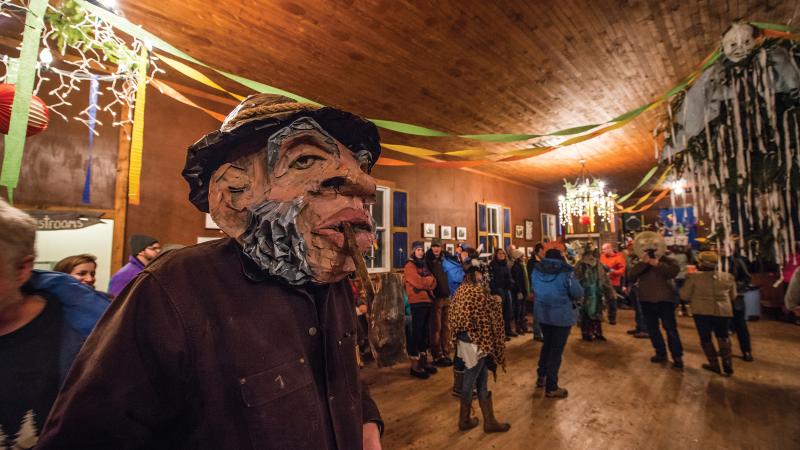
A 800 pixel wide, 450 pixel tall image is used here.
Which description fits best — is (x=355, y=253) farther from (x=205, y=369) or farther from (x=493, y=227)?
(x=493, y=227)

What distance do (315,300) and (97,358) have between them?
412 mm

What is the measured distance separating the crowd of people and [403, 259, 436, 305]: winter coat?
13mm

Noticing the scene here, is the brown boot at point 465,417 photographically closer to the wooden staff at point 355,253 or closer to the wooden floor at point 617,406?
the wooden floor at point 617,406

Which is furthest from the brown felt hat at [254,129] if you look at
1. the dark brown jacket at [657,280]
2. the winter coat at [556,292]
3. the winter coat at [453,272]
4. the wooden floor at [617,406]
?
the dark brown jacket at [657,280]

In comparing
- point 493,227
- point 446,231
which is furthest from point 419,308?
point 493,227

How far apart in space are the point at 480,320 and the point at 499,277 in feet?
10.4

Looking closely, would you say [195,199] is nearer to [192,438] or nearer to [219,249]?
[219,249]

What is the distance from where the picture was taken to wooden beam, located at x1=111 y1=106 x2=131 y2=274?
3.46 meters

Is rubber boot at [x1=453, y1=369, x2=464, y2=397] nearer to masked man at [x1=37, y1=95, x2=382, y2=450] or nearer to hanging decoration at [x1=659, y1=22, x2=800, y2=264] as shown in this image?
hanging decoration at [x1=659, y1=22, x2=800, y2=264]

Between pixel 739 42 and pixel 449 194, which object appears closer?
pixel 739 42

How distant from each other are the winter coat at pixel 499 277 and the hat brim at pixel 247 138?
5.18 meters

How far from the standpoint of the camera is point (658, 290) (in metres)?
4.18

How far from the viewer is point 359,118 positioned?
2.97 ft

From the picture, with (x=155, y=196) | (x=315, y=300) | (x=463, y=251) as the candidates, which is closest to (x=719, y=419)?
(x=463, y=251)
